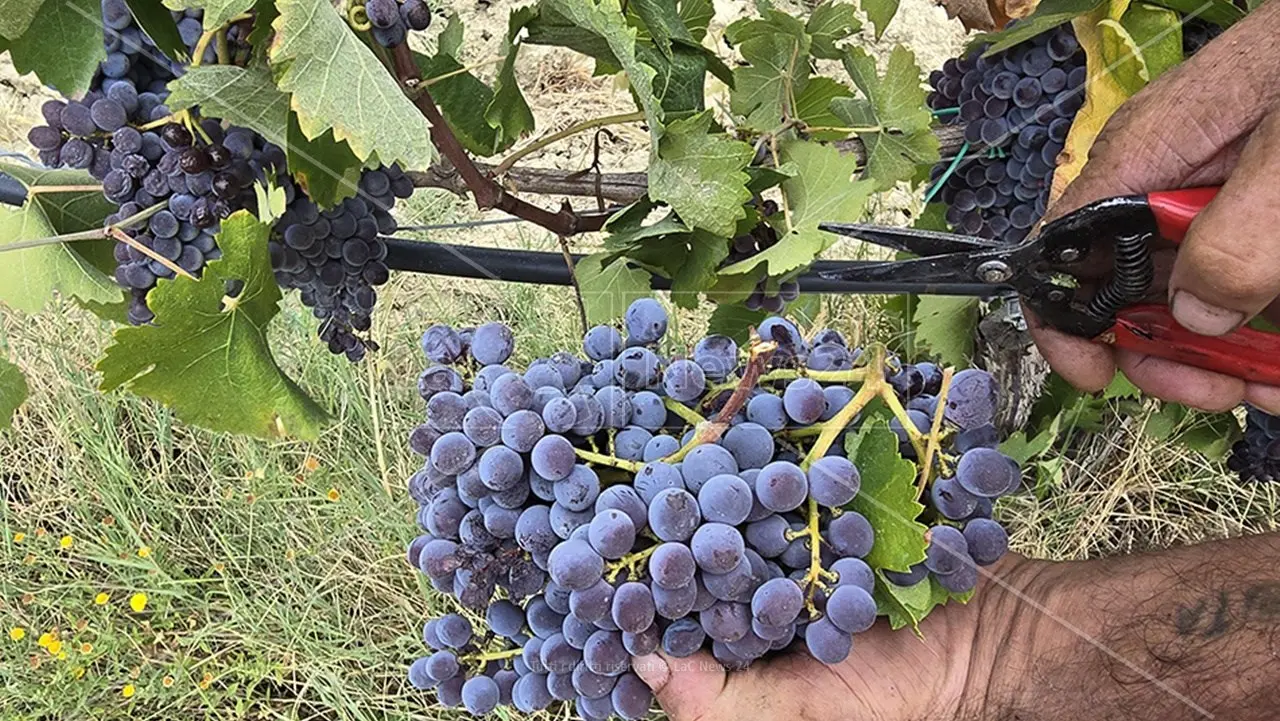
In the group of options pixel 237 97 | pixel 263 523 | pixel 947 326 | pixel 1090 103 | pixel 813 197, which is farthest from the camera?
pixel 263 523

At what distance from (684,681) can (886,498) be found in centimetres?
21

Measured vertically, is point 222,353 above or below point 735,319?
above

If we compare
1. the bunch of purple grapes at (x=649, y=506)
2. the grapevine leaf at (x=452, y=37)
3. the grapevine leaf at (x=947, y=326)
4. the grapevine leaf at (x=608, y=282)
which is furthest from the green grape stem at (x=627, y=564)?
the grapevine leaf at (x=947, y=326)

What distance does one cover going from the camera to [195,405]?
87cm

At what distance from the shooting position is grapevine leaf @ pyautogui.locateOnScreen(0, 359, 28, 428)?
118 centimetres

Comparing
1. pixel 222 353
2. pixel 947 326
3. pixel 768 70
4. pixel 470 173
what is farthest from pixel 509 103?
pixel 947 326

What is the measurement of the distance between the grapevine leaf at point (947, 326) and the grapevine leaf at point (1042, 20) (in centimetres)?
51

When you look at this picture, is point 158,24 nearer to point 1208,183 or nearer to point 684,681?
point 684,681

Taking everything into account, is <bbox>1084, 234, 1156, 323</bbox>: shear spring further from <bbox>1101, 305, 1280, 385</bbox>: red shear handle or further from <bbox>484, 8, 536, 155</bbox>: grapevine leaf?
<bbox>484, 8, 536, 155</bbox>: grapevine leaf

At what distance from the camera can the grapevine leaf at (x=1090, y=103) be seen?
1.10m

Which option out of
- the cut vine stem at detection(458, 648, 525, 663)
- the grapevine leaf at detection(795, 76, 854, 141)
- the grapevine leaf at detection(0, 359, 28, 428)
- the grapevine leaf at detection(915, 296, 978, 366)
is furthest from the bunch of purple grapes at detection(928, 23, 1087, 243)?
the grapevine leaf at detection(0, 359, 28, 428)

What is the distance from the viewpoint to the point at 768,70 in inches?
45.3

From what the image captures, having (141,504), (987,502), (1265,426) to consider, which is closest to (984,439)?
(987,502)

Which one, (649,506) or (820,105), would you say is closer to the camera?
(649,506)
